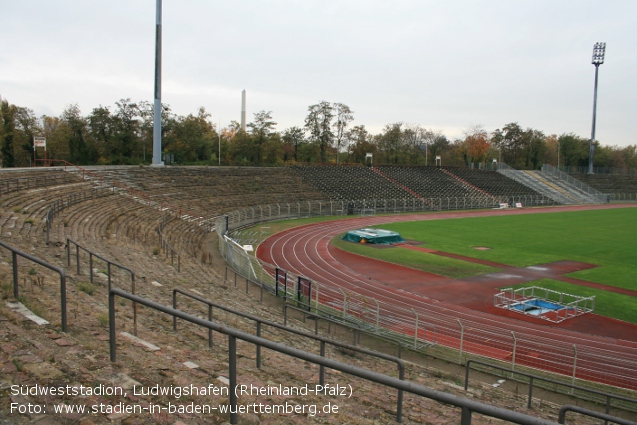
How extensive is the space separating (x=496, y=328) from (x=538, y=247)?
66.1ft

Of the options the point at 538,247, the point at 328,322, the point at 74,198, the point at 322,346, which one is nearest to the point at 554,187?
the point at 538,247

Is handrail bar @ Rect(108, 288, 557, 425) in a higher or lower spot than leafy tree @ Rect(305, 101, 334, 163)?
lower

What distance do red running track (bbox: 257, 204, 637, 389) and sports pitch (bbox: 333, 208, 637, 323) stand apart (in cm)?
227

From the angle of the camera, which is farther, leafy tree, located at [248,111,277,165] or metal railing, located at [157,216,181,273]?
leafy tree, located at [248,111,277,165]

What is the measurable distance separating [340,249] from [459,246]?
30.3ft

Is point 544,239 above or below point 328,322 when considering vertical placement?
above

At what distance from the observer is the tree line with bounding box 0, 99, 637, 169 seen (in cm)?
6053

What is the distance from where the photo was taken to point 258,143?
77562 millimetres

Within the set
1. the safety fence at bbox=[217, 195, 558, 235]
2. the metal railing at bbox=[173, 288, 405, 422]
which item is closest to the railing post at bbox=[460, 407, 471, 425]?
the metal railing at bbox=[173, 288, 405, 422]

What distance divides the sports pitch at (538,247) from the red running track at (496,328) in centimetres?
227

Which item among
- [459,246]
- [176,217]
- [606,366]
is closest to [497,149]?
[459,246]

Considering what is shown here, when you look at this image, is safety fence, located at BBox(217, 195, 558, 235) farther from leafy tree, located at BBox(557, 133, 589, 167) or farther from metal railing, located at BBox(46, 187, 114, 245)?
leafy tree, located at BBox(557, 133, 589, 167)

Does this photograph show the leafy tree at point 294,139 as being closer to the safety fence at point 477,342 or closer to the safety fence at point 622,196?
the safety fence at point 622,196

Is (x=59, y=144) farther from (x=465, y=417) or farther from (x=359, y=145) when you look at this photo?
(x=465, y=417)
